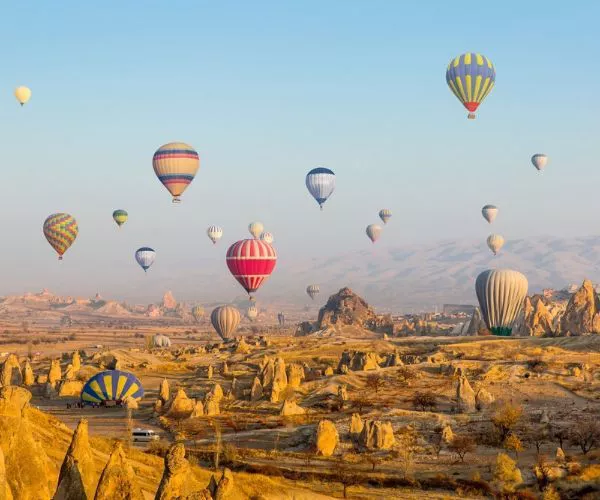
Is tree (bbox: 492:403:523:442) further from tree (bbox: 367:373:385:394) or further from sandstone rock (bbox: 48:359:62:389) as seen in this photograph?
sandstone rock (bbox: 48:359:62:389)

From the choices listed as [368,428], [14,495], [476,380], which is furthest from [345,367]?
[14,495]

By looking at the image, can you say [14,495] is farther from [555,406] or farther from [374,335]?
[374,335]

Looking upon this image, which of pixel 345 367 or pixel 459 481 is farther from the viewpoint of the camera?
pixel 345 367

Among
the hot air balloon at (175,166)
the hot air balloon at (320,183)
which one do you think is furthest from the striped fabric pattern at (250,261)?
the hot air balloon at (320,183)

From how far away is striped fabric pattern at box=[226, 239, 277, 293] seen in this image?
11975 centimetres

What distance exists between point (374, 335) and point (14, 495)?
533 feet

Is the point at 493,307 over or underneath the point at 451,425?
over

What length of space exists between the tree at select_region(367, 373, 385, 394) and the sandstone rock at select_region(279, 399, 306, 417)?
12.6 metres

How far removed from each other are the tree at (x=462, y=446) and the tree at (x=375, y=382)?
26.2 meters

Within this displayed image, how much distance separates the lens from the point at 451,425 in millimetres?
64938

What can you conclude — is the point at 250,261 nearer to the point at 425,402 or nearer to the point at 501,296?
the point at 501,296

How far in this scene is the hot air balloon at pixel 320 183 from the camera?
14950cm

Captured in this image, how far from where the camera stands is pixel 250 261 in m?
120

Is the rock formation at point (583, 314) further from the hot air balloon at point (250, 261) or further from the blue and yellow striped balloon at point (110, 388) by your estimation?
the blue and yellow striped balloon at point (110, 388)
